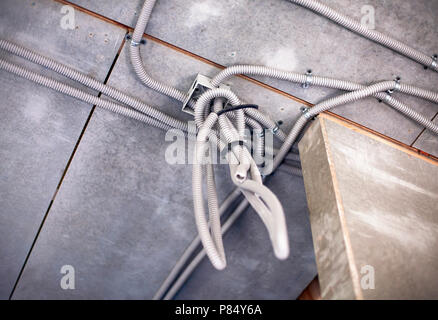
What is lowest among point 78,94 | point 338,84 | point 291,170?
point 291,170

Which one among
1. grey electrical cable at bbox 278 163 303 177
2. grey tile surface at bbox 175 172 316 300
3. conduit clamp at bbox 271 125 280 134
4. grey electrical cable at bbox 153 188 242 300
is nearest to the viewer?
conduit clamp at bbox 271 125 280 134

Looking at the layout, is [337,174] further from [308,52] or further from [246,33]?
[246,33]

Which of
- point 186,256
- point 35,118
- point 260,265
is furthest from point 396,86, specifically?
point 35,118

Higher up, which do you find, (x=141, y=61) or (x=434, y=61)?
(x=141, y=61)

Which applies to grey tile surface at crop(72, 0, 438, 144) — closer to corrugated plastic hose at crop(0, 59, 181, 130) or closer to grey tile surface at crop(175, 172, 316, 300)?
corrugated plastic hose at crop(0, 59, 181, 130)

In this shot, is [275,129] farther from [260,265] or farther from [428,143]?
[260,265]

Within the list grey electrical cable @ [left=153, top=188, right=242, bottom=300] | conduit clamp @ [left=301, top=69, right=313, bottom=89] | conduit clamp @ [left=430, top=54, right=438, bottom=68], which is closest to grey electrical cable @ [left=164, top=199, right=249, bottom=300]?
grey electrical cable @ [left=153, top=188, right=242, bottom=300]

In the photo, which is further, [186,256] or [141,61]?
[186,256]

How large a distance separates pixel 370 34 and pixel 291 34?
31 cm

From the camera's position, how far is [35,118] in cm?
150

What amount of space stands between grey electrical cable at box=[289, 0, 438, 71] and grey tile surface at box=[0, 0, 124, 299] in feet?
2.57

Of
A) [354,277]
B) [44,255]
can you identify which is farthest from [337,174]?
[44,255]

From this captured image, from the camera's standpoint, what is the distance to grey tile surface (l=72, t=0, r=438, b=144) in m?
1.26
